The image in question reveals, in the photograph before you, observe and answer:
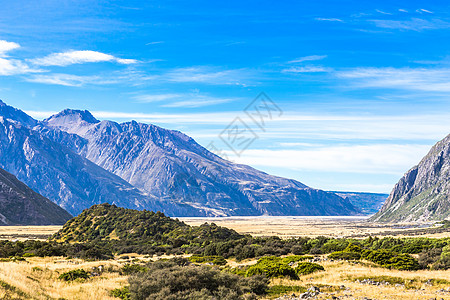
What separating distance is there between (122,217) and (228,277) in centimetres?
7013

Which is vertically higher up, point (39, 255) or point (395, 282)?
point (395, 282)

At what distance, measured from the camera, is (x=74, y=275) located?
92.9ft

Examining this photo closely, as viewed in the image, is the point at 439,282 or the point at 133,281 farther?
the point at 439,282

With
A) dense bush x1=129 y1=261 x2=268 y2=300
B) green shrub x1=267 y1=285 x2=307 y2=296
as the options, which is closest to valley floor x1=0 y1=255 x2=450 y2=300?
green shrub x1=267 y1=285 x2=307 y2=296

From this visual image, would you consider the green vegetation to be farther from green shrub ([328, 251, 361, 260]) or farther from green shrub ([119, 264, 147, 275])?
green shrub ([119, 264, 147, 275])

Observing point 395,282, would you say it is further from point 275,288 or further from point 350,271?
point 275,288

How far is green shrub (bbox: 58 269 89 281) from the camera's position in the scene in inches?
1088

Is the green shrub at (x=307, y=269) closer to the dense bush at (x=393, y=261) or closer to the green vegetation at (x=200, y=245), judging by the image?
the green vegetation at (x=200, y=245)

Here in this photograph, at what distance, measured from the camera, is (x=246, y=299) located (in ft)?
68.8

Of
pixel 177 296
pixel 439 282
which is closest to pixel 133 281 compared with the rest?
pixel 177 296

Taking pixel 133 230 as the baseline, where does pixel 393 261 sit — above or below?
above

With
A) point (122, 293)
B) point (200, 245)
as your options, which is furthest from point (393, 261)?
point (200, 245)

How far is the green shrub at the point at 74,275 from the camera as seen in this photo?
90.6 ft

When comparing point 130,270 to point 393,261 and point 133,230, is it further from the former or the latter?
point 133,230
